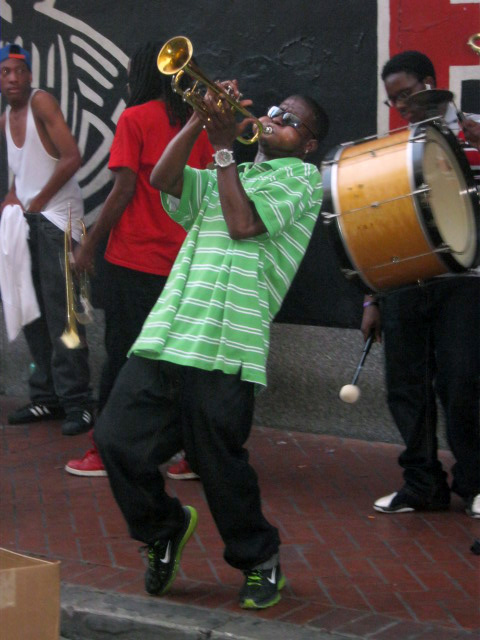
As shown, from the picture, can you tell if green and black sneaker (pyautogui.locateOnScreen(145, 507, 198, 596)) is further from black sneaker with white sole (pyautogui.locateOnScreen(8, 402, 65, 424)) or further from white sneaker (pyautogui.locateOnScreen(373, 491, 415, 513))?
black sneaker with white sole (pyautogui.locateOnScreen(8, 402, 65, 424))

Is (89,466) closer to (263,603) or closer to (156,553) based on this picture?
(156,553)

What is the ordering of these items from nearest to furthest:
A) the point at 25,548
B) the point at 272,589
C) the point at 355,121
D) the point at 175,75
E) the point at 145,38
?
the point at 175,75 → the point at 272,589 → the point at 25,548 → the point at 355,121 → the point at 145,38

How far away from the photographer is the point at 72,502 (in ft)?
16.7

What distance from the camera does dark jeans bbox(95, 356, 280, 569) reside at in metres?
3.61

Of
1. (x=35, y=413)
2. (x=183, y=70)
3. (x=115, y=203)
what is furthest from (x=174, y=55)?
(x=35, y=413)

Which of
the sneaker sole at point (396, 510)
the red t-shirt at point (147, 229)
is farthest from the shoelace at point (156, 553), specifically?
the red t-shirt at point (147, 229)

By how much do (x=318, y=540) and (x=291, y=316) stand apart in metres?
1.90

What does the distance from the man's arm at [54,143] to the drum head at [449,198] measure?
249 centimetres

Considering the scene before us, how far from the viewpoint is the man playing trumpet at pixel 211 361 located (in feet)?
11.8

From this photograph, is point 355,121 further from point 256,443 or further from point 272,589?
point 272,589

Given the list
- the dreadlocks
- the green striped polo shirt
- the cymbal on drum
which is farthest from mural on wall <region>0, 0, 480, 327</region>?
the green striped polo shirt

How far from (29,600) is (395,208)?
1.91 meters

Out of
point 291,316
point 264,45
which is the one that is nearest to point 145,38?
point 264,45

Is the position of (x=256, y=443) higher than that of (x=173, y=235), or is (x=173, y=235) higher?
(x=173, y=235)
